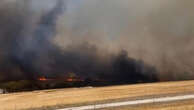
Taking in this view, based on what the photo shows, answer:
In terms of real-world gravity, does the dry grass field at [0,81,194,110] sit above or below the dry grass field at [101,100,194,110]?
above

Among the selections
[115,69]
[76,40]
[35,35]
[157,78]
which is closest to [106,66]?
[115,69]

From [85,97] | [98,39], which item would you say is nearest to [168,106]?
[85,97]

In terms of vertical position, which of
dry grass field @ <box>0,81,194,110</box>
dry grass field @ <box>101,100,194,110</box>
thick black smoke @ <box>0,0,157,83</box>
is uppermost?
thick black smoke @ <box>0,0,157,83</box>

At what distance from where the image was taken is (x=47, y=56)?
215 cm

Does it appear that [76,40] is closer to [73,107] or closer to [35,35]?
[35,35]

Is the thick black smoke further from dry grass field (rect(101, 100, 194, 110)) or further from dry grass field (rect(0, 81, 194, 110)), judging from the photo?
dry grass field (rect(101, 100, 194, 110))

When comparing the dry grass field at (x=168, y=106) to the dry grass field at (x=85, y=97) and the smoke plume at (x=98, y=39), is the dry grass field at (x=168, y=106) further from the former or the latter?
the smoke plume at (x=98, y=39)

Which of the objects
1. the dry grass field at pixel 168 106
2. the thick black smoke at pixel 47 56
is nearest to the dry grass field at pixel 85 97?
the dry grass field at pixel 168 106

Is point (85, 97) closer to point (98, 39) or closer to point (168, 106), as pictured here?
point (168, 106)

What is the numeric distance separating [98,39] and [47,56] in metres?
0.64

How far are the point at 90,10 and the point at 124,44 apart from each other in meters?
0.59

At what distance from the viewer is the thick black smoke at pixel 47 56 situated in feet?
6.78

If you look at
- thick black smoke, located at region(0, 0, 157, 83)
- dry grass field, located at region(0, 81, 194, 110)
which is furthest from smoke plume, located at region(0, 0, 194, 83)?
dry grass field, located at region(0, 81, 194, 110)

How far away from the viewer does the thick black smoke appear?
2066mm
